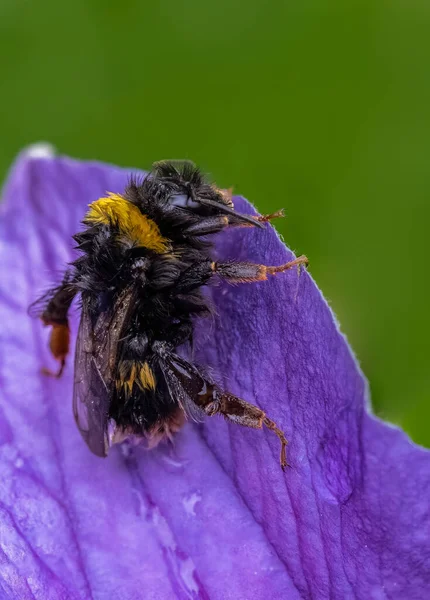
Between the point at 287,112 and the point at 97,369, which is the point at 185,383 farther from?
the point at 287,112

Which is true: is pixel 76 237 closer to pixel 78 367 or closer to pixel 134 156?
pixel 78 367

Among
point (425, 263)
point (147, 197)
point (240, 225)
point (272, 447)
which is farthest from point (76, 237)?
point (425, 263)

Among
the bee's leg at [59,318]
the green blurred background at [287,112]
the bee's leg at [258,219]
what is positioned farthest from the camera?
the green blurred background at [287,112]

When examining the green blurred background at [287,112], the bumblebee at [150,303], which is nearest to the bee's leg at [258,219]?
the bumblebee at [150,303]

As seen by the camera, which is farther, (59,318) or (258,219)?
(59,318)

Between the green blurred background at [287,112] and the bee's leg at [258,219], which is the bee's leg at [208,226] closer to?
the bee's leg at [258,219]

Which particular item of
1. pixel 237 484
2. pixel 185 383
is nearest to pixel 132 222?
pixel 185 383
